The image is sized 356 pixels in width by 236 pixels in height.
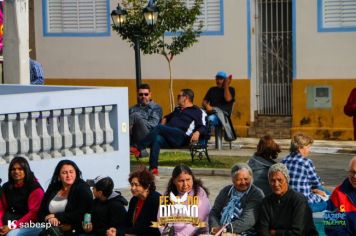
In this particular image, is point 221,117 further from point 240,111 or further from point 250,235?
point 250,235

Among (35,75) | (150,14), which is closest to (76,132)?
(35,75)

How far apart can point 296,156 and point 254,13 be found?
11.2 metres

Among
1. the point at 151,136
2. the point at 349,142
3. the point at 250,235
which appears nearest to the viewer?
the point at 250,235

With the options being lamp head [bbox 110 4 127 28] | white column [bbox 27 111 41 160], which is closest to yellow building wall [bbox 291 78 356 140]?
lamp head [bbox 110 4 127 28]

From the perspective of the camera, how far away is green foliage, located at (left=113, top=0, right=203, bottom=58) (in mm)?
22594

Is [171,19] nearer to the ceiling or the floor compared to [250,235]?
nearer to the ceiling

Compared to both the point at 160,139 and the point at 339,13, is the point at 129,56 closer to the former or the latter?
the point at 339,13

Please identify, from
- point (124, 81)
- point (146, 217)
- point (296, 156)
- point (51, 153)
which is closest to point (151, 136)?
point (51, 153)

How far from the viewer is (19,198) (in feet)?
40.3

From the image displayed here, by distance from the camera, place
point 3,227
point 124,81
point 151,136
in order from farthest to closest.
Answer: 1. point 124,81
2. point 151,136
3. point 3,227

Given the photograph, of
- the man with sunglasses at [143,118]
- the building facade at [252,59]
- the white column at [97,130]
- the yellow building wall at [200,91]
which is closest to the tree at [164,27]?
the building facade at [252,59]

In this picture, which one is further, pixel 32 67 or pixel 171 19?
pixel 171 19

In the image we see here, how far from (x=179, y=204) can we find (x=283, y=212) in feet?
3.23

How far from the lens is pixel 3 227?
12.2 metres
